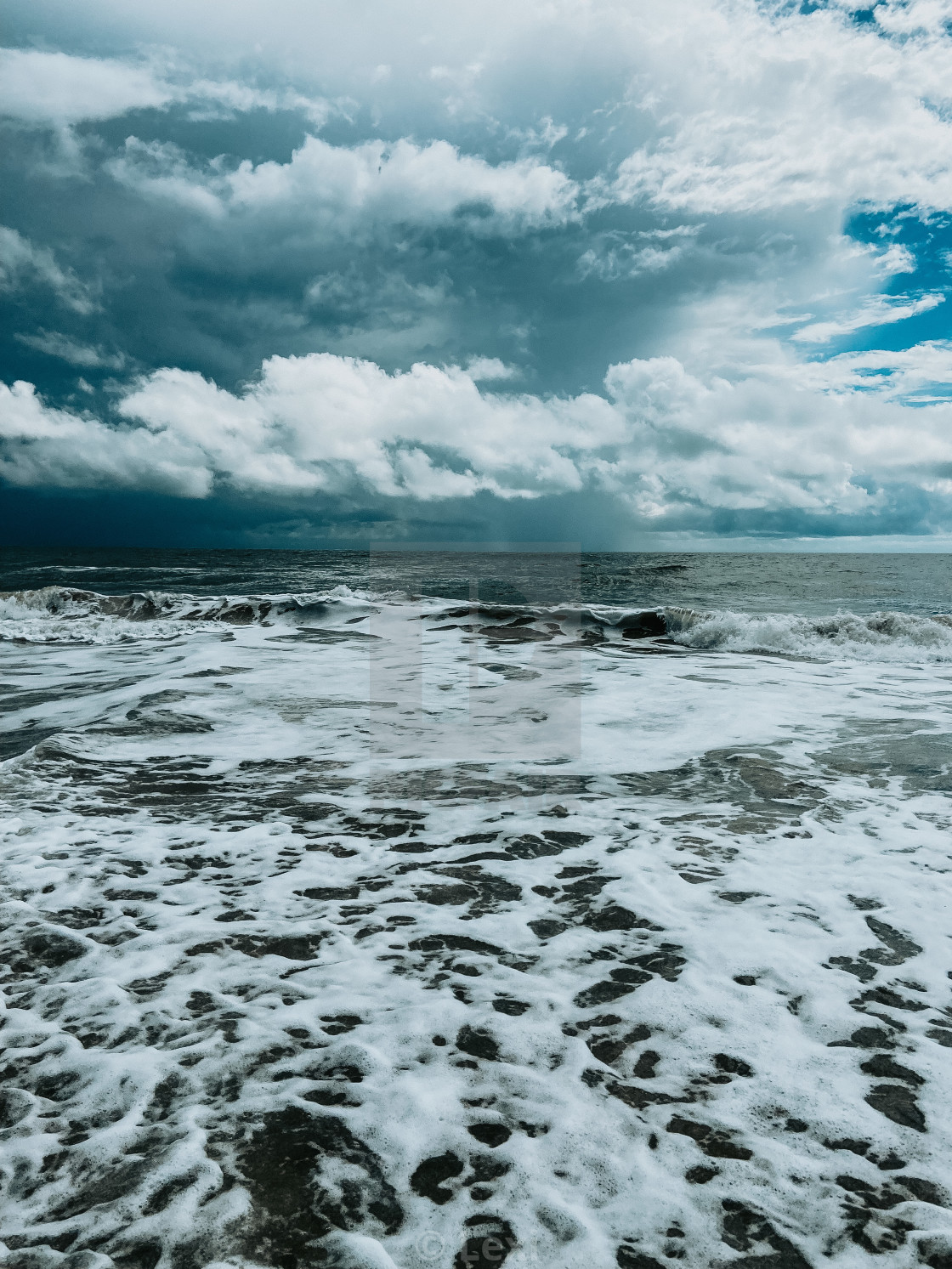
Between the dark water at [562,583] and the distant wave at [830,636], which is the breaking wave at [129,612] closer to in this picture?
the dark water at [562,583]

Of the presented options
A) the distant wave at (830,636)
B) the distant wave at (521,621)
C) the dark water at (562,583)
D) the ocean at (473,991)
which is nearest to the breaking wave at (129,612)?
the distant wave at (521,621)

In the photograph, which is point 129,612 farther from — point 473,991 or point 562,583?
point 473,991

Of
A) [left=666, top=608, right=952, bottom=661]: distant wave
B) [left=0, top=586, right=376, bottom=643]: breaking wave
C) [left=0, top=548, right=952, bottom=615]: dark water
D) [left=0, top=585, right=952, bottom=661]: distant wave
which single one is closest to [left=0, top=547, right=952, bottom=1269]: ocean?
[left=666, top=608, right=952, bottom=661]: distant wave

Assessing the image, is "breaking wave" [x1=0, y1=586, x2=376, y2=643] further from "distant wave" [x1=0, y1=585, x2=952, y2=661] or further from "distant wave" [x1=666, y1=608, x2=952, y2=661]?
"distant wave" [x1=666, y1=608, x2=952, y2=661]

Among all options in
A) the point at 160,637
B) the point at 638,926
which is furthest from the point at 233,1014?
the point at 160,637

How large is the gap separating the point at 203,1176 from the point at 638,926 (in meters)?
2.24

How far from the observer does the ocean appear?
6.71 feet

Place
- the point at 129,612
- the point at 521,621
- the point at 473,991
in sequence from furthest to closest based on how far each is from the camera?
the point at 129,612, the point at 521,621, the point at 473,991

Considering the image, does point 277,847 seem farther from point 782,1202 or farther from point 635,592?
point 635,592

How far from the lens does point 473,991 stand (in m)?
3.10

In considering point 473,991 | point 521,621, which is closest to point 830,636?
point 521,621

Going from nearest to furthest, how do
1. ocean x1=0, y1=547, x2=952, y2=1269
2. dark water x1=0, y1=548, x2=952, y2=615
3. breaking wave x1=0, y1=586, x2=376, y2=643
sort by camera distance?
ocean x1=0, y1=547, x2=952, y2=1269
breaking wave x1=0, y1=586, x2=376, y2=643
dark water x1=0, y1=548, x2=952, y2=615

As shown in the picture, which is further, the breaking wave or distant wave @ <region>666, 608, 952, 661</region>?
the breaking wave

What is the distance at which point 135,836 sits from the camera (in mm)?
4688
